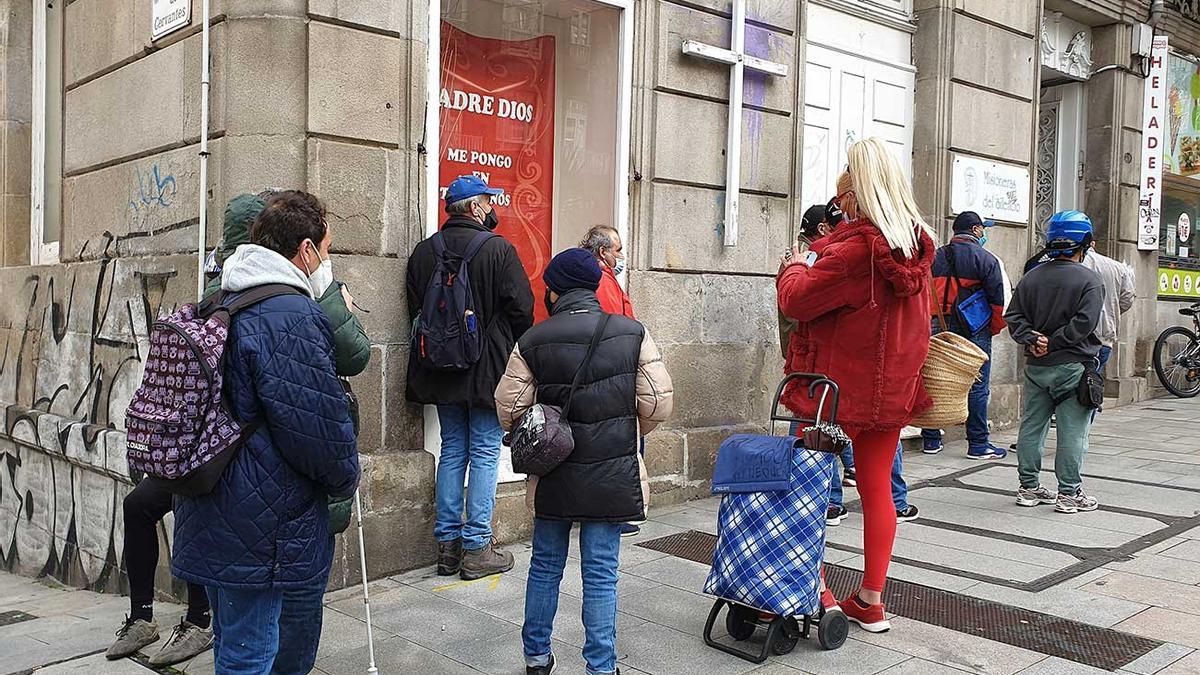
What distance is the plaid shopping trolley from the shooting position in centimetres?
393

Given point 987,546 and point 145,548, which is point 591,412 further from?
point 987,546

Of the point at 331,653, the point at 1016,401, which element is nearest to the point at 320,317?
the point at 331,653

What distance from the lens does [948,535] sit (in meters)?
6.04

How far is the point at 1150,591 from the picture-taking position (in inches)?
195

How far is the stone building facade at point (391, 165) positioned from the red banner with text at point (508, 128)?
5cm

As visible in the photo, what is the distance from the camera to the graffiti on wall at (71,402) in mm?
5762

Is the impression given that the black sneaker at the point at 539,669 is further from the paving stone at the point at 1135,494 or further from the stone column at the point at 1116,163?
the stone column at the point at 1116,163

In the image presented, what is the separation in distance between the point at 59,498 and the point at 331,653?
3124 mm

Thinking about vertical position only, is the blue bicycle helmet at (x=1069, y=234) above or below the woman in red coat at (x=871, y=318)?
above

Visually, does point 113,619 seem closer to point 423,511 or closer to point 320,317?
point 423,511

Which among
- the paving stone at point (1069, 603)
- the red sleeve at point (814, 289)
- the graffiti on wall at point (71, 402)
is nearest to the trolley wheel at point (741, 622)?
the red sleeve at point (814, 289)

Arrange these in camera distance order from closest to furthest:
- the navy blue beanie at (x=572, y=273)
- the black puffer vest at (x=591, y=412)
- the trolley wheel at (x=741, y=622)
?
1. the black puffer vest at (x=591, y=412)
2. the navy blue beanie at (x=572, y=273)
3. the trolley wheel at (x=741, y=622)

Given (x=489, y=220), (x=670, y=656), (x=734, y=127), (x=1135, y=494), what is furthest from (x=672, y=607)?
(x=1135, y=494)

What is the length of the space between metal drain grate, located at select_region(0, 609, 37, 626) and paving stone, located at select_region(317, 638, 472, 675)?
2430 mm
